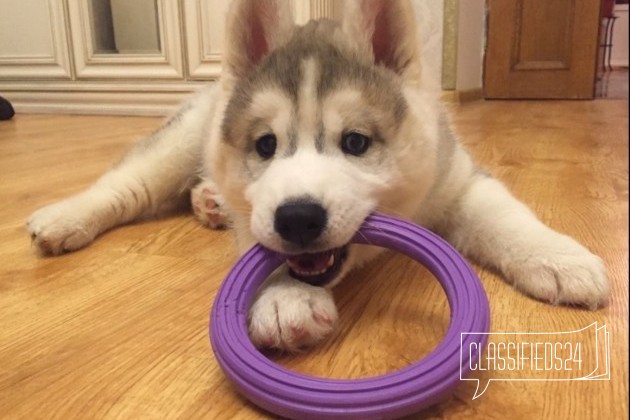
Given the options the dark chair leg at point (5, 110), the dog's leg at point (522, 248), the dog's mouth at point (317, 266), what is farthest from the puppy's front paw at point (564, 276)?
the dark chair leg at point (5, 110)

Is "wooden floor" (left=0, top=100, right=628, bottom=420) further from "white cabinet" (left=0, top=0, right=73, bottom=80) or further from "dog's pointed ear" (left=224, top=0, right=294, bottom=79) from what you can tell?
"white cabinet" (left=0, top=0, right=73, bottom=80)

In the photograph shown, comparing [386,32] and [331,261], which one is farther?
[386,32]

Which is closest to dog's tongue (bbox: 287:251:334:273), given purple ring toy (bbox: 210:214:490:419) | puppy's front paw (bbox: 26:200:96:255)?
purple ring toy (bbox: 210:214:490:419)

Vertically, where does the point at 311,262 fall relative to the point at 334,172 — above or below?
below

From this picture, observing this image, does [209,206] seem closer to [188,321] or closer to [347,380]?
[188,321]

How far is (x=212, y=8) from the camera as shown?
194 inches

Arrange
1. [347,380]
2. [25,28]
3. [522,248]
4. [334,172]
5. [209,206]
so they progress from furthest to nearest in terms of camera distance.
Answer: [25,28]
[209,206]
[522,248]
[334,172]
[347,380]

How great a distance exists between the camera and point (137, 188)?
216 cm

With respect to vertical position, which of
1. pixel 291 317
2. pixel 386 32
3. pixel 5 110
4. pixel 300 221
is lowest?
pixel 5 110

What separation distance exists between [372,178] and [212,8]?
398 centimetres

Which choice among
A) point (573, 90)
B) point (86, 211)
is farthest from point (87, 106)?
point (573, 90)

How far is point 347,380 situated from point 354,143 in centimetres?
63

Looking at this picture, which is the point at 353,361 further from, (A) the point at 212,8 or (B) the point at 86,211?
(A) the point at 212,8

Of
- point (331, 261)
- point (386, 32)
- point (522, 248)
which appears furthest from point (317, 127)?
point (522, 248)
